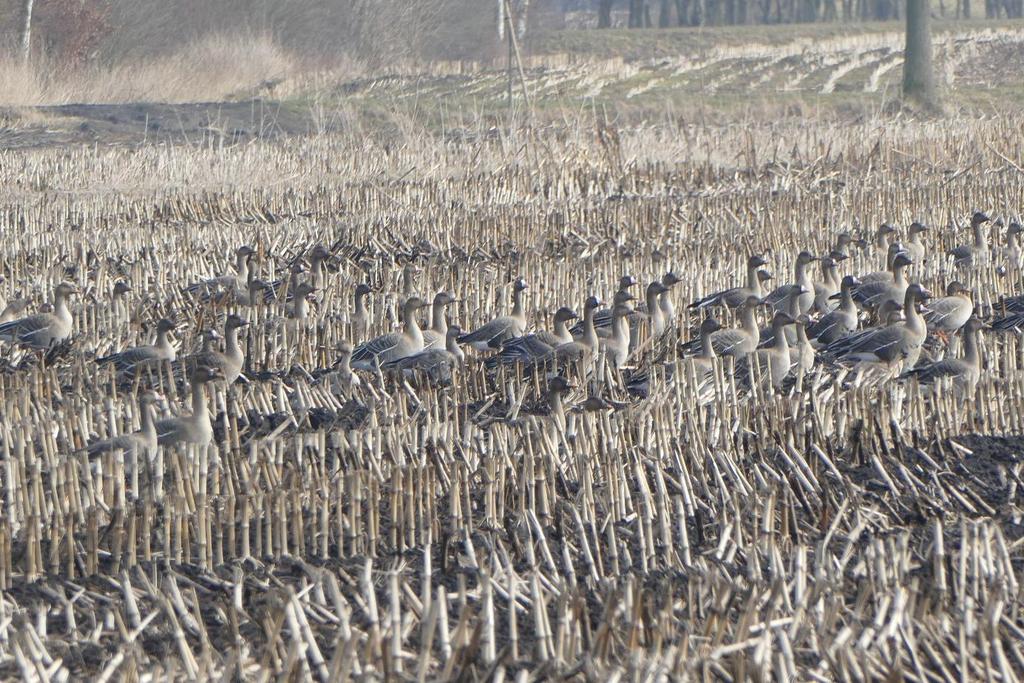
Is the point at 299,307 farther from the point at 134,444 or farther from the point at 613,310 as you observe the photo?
the point at 134,444

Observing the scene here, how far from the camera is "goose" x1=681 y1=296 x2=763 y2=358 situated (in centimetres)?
979

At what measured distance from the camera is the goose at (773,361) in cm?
877

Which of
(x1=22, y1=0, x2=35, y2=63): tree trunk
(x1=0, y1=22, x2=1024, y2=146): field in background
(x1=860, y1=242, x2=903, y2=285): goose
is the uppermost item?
(x1=22, y1=0, x2=35, y2=63): tree trunk

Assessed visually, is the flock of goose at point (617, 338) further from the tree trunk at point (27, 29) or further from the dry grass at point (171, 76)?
the tree trunk at point (27, 29)

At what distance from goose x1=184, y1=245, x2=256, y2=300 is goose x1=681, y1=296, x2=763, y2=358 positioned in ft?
13.2

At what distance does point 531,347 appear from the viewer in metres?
9.73

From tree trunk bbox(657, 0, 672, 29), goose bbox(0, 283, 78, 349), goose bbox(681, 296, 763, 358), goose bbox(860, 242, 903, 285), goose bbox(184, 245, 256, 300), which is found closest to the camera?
goose bbox(681, 296, 763, 358)

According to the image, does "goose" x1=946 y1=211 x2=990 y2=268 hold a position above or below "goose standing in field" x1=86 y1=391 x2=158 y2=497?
below

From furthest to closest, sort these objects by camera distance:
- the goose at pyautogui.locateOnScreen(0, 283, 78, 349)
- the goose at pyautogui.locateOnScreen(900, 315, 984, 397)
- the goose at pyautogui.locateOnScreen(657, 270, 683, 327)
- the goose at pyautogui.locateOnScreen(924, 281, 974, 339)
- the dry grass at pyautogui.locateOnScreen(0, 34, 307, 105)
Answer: the dry grass at pyautogui.locateOnScreen(0, 34, 307, 105) < the goose at pyautogui.locateOnScreen(657, 270, 683, 327) < the goose at pyautogui.locateOnScreen(0, 283, 78, 349) < the goose at pyautogui.locateOnScreen(924, 281, 974, 339) < the goose at pyautogui.locateOnScreen(900, 315, 984, 397)

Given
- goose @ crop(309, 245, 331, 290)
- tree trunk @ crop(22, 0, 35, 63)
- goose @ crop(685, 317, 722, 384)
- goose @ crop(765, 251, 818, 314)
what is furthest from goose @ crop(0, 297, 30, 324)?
tree trunk @ crop(22, 0, 35, 63)

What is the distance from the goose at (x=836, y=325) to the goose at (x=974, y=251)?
266cm

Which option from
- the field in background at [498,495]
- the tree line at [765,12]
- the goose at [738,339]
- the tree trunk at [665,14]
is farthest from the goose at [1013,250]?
the tree trunk at [665,14]

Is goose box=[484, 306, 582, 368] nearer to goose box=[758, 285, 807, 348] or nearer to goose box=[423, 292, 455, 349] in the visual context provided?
goose box=[423, 292, 455, 349]

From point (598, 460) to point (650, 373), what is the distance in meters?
2.10
